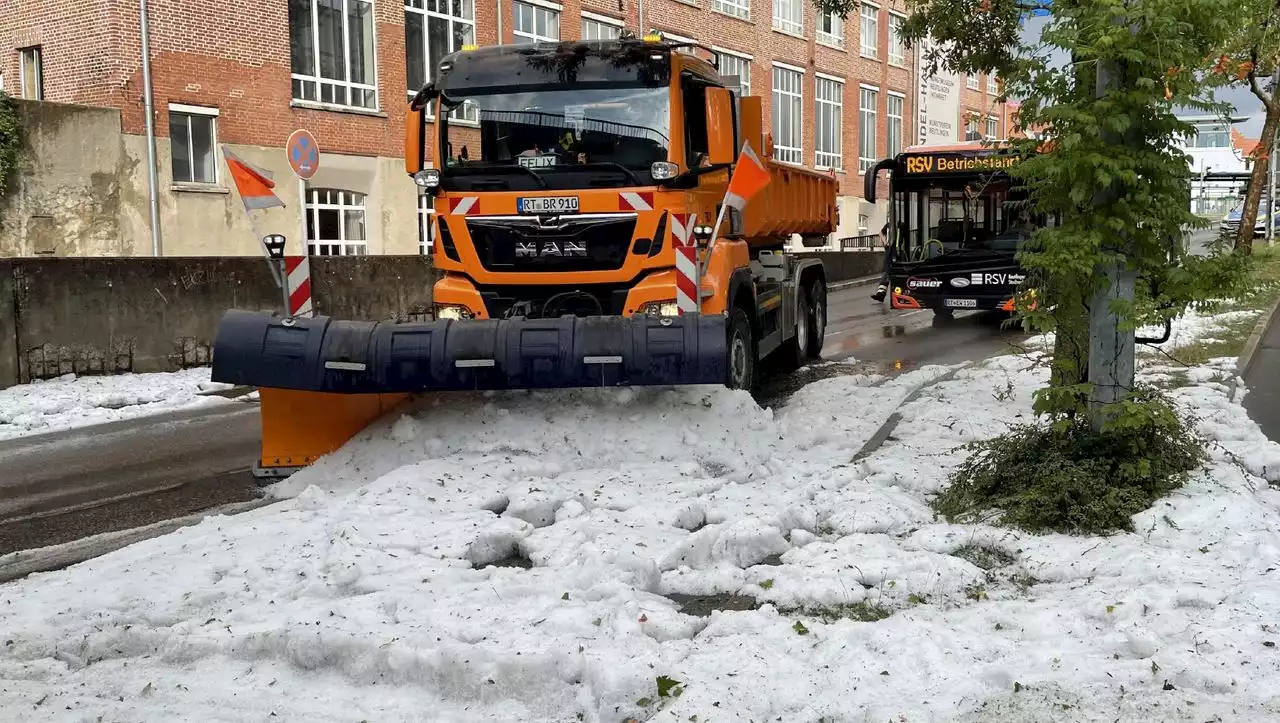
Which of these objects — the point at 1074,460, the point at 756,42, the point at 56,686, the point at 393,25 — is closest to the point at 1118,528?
the point at 1074,460

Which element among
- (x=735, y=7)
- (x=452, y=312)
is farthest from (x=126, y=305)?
(x=735, y=7)

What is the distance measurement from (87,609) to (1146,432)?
200 inches

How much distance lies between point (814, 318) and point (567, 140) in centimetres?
619

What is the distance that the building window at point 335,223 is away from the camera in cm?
2444

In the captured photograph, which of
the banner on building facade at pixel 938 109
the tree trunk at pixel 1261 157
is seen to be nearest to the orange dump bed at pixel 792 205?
the tree trunk at pixel 1261 157

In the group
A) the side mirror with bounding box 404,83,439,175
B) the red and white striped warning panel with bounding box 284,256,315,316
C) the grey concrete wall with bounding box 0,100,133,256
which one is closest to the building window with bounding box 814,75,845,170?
the grey concrete wall with bounding box 0,100,133,256

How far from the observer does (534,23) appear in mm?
29875

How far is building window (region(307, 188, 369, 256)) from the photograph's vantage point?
80.2ft

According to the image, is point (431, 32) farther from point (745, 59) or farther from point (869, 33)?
point (869, 33)

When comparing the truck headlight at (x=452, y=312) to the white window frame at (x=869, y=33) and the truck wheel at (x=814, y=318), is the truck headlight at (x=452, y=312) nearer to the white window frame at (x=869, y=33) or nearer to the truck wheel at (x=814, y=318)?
the truck wheel at (x=814, y=318)

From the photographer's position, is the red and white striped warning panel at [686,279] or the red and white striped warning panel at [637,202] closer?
the red and white striped warning panel at [686,279]

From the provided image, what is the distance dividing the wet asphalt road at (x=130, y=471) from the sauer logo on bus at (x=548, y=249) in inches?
103

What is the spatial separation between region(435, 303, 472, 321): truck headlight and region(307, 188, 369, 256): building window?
15864 millimetres

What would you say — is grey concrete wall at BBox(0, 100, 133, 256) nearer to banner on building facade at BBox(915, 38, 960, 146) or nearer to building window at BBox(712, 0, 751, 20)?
building window at BBox(712, 0, 751, 20)
